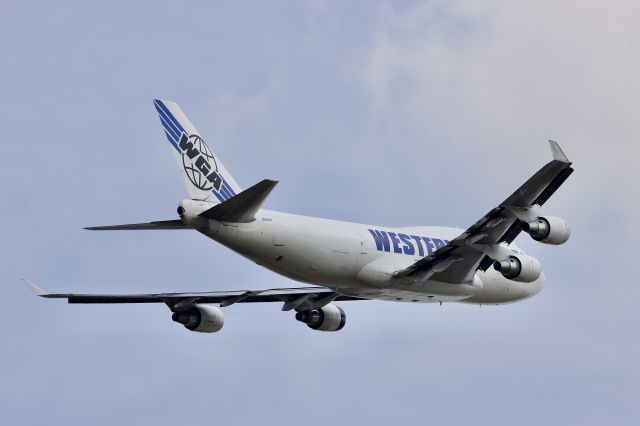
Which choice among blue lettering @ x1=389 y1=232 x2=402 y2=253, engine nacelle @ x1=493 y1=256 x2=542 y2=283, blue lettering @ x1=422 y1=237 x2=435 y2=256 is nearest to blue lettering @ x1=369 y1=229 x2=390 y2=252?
blue lettering @ x1=389 y1=232 x2=402 y2=253

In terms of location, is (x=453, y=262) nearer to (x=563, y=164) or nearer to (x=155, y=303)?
(x=563, y=164)

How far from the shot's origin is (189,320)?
47.5 metres

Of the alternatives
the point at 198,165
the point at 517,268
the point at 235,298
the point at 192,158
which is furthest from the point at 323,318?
the point at 192,158

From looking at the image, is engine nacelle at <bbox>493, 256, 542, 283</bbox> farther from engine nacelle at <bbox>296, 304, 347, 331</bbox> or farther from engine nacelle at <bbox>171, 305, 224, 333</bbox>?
engine nacelle at <bbox>171, 305, 224, 333</bbox>

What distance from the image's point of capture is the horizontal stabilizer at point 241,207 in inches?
1451

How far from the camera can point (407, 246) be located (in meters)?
44.8

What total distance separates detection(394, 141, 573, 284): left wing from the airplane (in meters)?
0.03

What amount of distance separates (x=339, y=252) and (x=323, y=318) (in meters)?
7.57

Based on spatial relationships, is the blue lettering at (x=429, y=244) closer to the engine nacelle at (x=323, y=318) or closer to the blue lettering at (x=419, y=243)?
the blue lettering at (x=419, y=243)

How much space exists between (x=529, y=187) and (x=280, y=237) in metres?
7.98

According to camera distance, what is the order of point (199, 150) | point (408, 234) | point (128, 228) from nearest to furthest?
point (128, 228), point (199, 150), point (408, 234)

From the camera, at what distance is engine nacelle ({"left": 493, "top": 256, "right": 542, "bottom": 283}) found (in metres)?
42.7

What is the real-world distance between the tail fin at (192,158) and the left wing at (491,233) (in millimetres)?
6926

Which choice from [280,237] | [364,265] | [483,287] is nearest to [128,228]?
[280,237]
